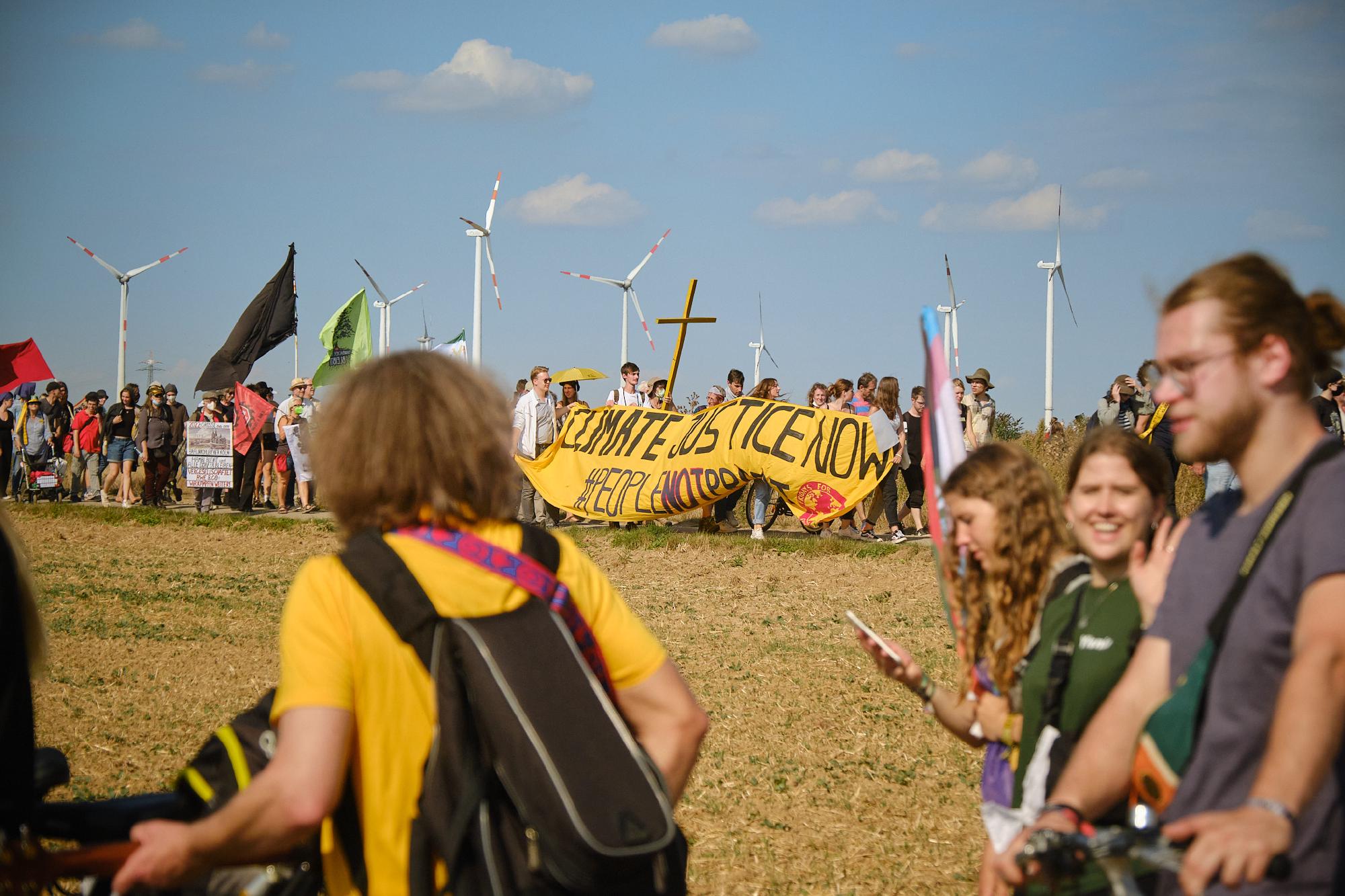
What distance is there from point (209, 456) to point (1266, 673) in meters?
19.6

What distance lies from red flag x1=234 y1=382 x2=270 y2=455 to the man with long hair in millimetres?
18478

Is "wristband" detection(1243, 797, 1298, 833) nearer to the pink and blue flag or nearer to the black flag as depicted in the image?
the pink and blue flag

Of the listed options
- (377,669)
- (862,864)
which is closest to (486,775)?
(377,669)

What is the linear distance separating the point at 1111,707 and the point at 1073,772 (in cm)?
14

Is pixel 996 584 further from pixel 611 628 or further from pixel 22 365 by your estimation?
pixel 22 365

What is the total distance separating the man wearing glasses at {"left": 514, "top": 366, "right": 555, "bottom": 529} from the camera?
16.8 metres

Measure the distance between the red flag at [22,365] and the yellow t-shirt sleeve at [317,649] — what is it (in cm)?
1908

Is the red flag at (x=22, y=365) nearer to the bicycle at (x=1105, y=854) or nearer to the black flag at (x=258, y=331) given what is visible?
the black flag at (x=258, y=331)

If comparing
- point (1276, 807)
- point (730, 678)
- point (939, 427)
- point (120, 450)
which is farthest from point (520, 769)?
point (120, 450)

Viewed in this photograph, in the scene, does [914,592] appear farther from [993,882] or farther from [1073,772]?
[1073,772]

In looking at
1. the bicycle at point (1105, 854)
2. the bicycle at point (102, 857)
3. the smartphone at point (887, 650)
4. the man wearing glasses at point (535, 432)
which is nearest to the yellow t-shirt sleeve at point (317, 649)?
the bicycle at point (102, 857)

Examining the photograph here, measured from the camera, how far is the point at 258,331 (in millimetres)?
21484

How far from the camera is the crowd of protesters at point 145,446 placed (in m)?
19.4

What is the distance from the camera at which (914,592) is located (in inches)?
495
